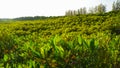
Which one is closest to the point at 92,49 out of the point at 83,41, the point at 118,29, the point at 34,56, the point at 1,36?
the point at 83,41

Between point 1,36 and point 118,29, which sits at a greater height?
point 1,36

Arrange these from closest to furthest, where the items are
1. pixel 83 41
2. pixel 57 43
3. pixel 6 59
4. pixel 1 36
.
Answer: pixel 83 41, pixel 57 43, pixel 6 59, pixel 1 36

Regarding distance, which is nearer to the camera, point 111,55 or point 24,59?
point 111,55

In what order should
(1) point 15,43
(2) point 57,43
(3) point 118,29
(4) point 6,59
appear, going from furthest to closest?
(3) point 118,29
(1) point 15,43
(4) point 6,59
(2) point 57,43

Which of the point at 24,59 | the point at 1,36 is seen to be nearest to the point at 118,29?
the point at 1,36

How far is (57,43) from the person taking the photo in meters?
4.38

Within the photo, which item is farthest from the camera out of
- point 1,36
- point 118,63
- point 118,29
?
point 118,29

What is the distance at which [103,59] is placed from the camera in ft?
12.5

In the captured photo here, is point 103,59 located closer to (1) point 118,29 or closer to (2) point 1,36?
(2) point 1,36

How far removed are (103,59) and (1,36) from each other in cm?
460

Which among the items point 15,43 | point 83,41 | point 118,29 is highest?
point 83,41

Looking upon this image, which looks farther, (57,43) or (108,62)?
(57,43)

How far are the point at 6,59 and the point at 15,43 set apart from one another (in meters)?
2.05

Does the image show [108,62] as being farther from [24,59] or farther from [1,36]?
[1,36]
